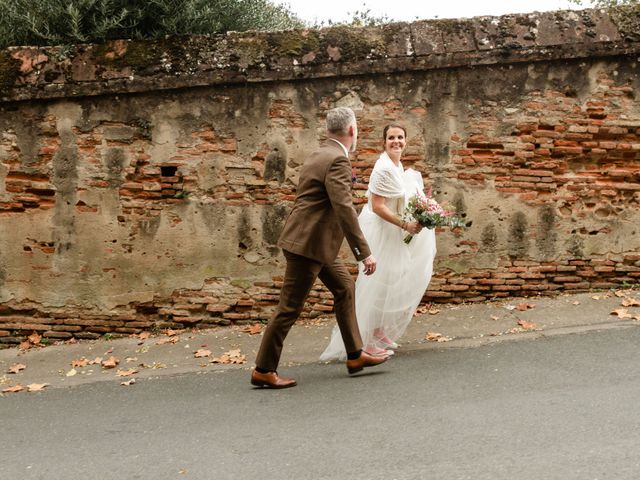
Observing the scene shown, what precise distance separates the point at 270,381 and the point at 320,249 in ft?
3.59

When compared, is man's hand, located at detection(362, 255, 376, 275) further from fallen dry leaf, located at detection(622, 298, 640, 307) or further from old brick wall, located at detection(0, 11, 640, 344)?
fallen dry leaf, located at detection(622, 298, 640, 307)

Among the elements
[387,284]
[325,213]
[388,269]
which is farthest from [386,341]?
[325,213]

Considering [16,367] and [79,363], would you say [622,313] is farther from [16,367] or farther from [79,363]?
[16,367]

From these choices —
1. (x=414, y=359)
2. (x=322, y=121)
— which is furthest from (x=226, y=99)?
(x=414, y=359)

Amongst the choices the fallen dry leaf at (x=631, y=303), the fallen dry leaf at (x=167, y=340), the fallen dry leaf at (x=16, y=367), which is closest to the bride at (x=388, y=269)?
the fallen dry leaf at (x=167, y=340)

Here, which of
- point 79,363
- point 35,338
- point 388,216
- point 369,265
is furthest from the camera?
point 35,338

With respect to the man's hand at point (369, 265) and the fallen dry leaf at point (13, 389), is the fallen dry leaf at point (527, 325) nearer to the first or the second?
the man's hand at point (369, 265)

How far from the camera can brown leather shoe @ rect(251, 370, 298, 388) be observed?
5.55 metres

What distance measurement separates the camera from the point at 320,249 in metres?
5.51

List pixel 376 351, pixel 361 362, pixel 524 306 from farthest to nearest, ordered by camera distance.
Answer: pixel 524 306 → pixel 376 351 → pixel 361 362

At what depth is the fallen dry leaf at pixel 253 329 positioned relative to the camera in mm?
7270

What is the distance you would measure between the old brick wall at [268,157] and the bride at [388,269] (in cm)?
129

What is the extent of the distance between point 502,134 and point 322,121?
1823 millimetres

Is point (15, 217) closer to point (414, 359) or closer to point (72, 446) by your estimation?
point (72, 446)
